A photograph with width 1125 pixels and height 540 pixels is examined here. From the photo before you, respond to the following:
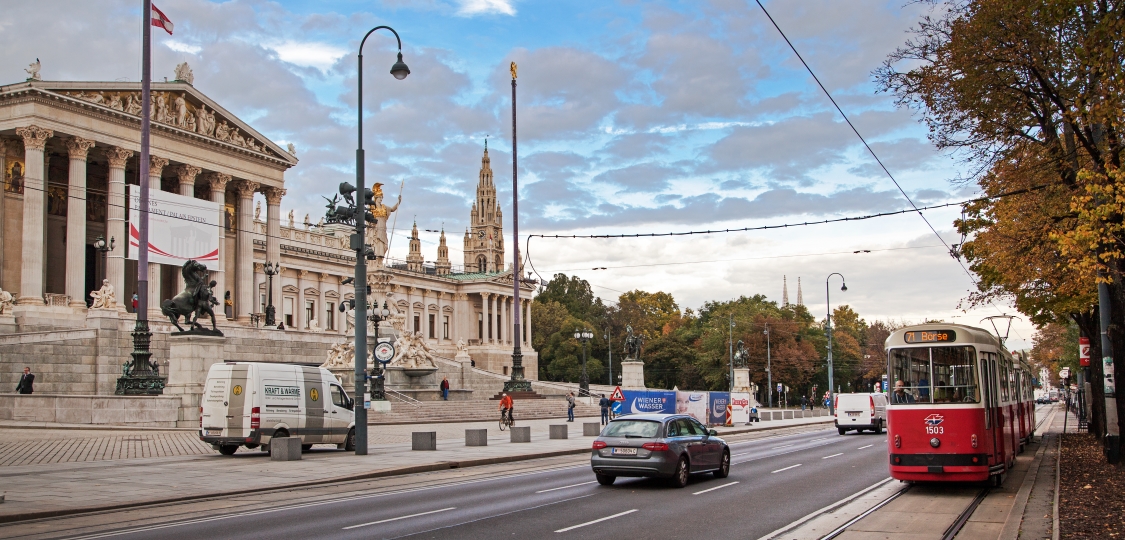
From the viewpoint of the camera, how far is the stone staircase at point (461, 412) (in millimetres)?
41344

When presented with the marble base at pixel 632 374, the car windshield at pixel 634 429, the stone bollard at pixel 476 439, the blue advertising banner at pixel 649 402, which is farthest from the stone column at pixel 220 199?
the car windshield at pixel 634 429

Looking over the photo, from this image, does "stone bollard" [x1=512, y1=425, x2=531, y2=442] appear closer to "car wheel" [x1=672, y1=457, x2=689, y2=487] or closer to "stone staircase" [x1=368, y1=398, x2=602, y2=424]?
"stone staircase" [x1=368, y1=398, x2=602, y2=424]

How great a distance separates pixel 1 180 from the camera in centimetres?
5319

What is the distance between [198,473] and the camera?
19.1m

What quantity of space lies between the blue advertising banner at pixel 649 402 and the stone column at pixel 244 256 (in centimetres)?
3647

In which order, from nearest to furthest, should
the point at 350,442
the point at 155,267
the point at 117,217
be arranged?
the point at 350,442 < the point at 117,217 < the point at 155,267

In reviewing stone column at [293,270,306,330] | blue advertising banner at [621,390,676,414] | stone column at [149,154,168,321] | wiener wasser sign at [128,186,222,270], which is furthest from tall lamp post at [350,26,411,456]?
stone column at [293,270,306,330]

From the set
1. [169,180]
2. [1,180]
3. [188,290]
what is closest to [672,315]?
[169,180]

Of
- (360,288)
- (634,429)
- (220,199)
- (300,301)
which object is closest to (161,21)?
(360,288)

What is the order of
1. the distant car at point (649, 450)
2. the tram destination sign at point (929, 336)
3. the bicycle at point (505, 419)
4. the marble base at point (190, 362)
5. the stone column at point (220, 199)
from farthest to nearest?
the stone column at point (220, 199)
the bicycle at point (505, 419)
the marble base at point (190, 362)
the distant car at point (649, 450)
the tram destination sign at point (929, 336)

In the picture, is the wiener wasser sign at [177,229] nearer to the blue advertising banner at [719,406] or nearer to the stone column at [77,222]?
the stone column at [77,222]

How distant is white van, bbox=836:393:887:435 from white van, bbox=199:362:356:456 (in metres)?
24.9

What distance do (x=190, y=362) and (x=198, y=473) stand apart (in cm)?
1126

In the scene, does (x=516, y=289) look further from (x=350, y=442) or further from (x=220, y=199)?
(x=220, y=199)
